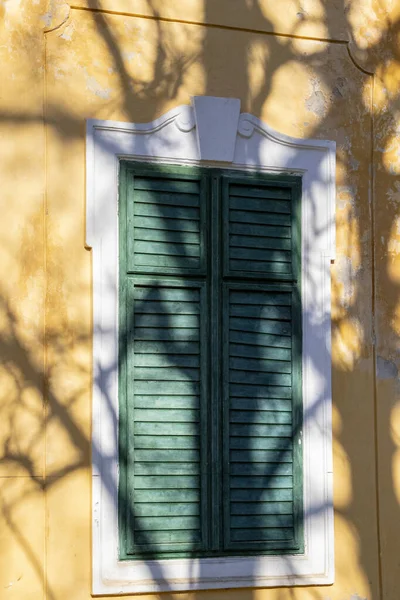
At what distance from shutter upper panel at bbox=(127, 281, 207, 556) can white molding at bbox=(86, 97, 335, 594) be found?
10 centimetres

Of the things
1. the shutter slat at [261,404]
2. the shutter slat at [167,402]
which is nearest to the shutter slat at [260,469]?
the shutter slat at [261,404]

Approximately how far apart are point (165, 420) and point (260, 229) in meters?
1.13

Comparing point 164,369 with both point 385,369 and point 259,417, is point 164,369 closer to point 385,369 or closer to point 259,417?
point 259,417

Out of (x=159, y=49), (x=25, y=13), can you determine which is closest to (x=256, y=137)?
(x=159, y=49)

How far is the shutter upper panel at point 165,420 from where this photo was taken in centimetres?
623

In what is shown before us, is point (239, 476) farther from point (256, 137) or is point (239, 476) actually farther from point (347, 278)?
point (256, 137)

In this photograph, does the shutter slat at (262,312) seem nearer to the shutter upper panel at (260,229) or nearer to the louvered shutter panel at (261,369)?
the louvered shutter panel at (261,369)

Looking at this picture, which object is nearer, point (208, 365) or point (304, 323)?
point (208, 365)

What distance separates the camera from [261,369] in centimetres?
651

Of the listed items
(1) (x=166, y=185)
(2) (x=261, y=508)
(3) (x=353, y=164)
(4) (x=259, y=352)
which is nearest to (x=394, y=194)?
(3) (x=353, y=164)

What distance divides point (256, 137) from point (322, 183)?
44 cm

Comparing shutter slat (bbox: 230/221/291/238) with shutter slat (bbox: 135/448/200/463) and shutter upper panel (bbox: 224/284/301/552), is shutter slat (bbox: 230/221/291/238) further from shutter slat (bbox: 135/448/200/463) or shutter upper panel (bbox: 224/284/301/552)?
shutter slat (bbox: 135/448/200/463)

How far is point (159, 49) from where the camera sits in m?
6.59

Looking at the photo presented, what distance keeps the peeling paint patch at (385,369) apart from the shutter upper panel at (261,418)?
481mm
